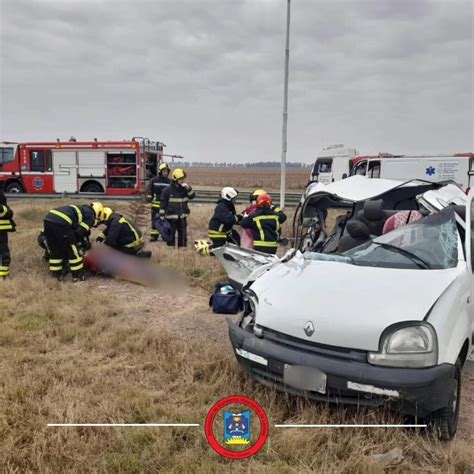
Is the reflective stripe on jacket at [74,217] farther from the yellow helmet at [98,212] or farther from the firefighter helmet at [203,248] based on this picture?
the firefighter helmet at [203,248]

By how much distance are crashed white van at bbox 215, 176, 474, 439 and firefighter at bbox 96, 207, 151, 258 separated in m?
3.99

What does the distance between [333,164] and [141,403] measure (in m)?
18.1

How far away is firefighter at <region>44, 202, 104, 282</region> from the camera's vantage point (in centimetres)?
650

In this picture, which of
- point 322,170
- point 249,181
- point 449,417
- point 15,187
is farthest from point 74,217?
point 249,181

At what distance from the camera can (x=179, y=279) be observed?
7055 mm

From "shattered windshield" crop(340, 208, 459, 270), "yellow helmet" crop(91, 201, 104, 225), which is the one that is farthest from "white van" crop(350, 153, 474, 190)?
"shattered windshield" crop(340, 208, 459, 270)

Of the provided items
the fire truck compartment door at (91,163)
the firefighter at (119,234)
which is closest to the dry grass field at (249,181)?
the fire truck compartment door at (91,163)

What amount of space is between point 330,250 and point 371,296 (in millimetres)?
1897

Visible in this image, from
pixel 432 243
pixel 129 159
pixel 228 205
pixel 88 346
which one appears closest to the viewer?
pixel 432 243

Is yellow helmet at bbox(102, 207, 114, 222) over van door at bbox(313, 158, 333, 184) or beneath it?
beneath

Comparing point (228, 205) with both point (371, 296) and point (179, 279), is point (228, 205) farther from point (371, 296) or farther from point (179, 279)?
point (371, 296)

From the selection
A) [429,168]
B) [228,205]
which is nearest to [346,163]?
[429,168]

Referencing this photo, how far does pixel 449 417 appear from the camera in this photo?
2809mm

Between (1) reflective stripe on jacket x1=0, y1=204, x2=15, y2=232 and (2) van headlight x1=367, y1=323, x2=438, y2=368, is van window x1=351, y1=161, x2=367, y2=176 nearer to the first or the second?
(1) reflective stripe on jacket x1=0, y1=204, x2=15, y2=232
